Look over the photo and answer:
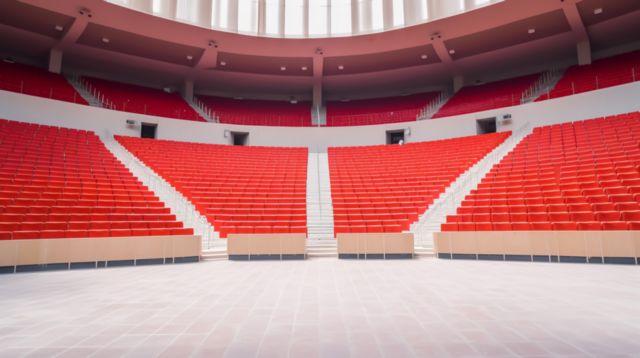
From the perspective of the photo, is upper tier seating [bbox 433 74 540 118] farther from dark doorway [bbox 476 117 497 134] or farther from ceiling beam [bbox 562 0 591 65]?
ceiling beam [bbox 562 0 591 65]

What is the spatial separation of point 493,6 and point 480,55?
4.27m

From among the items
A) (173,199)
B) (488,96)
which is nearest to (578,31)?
(488,96)

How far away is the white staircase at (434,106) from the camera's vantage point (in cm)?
1775

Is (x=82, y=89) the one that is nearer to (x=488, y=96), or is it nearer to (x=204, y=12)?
(x=204, y=12)

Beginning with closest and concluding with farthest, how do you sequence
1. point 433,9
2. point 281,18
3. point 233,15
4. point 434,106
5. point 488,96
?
point 433,9 → point 233,15 → point 281,18 → point 488,96 → point 434,106

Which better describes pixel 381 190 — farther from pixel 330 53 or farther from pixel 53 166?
pixel 53 166

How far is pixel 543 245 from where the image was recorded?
7141 mm

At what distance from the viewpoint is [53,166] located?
9.79 meters

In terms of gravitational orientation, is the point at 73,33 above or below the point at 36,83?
above

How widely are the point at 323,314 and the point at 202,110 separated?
17.3 meters

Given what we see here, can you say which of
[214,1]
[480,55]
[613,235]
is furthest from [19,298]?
[480,55]

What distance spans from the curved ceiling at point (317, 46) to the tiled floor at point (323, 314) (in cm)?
1156

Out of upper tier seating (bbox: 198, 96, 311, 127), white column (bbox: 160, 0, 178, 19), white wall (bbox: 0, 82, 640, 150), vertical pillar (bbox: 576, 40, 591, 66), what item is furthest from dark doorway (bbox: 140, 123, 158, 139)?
vertical pillar (bbox: 576, 40, 591, 66)

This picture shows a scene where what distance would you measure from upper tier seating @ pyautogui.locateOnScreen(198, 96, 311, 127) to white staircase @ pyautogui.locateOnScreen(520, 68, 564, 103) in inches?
402
